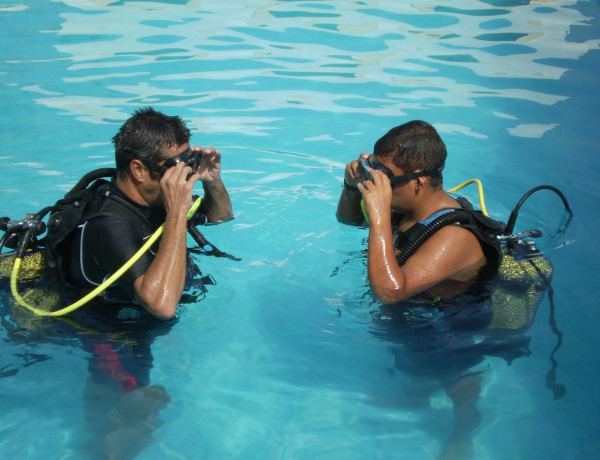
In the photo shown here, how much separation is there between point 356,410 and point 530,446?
0.99 metres

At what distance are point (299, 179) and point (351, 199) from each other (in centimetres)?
218

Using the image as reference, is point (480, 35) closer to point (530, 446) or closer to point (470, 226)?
point (470, 226)

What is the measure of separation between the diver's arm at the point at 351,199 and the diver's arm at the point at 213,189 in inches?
36.6

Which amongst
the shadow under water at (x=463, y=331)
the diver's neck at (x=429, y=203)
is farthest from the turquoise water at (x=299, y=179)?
the diver's neck at (x=429, y=203)

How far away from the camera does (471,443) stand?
131 inches

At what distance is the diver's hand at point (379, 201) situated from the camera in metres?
3.64

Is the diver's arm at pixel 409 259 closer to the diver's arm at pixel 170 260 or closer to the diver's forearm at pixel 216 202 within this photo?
the diver's arm at pixel 170 260

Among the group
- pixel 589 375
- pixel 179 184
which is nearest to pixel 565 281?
pixel 589 375

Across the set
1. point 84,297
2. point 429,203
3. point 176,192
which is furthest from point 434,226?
point 84,297

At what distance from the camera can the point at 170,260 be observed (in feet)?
10.9

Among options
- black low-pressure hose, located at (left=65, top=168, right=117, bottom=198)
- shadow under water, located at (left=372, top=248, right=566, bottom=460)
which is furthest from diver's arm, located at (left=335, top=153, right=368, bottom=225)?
black low-pressure hose, located at (left=65, top=168, right=117, bottom=198)

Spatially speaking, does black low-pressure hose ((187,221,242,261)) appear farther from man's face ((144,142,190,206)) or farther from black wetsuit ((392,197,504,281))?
black wetsuit ((392,197,504,281))

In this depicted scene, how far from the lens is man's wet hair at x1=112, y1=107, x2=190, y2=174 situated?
358 centimetres

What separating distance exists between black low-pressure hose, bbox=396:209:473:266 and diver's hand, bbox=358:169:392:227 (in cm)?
20
